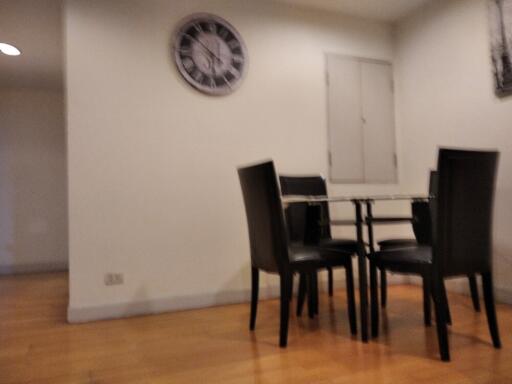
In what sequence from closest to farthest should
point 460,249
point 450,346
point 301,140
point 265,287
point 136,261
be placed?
point 460,249 < point 450,346 < point 136,261 < point 265,287 < point 301,140

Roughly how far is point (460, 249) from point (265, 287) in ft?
5.42

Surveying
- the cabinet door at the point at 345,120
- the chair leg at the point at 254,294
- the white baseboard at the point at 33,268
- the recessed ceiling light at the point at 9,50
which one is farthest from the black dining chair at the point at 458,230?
the white baseboard at the point at 33,268

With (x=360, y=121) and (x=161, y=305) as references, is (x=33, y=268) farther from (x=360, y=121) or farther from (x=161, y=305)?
(x=360, y=121)

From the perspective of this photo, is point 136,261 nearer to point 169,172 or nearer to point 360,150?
Result: point 169,172

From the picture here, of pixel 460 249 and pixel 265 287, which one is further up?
pixel 460 249

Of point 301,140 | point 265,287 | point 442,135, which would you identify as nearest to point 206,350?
point 265,287

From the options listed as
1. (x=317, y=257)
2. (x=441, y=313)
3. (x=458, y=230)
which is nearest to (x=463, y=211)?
(x=458, y=230)

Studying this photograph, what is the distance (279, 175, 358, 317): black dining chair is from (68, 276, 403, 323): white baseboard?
572mm

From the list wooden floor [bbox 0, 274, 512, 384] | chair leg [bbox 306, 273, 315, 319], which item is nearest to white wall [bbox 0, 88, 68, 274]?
wooden floor [bbox 0, 274, 512, 384]

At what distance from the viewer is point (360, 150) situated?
11.1 feet

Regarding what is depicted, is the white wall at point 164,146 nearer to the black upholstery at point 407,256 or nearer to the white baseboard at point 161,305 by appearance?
the white baseboard at point 161,305

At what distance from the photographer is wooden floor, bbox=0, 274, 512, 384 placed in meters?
1.54

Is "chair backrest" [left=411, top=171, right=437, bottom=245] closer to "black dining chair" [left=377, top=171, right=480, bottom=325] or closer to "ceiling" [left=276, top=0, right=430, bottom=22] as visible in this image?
"black dining chair" [left=377, top=171, right=480, bottom=325]

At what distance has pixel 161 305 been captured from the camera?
265cm
